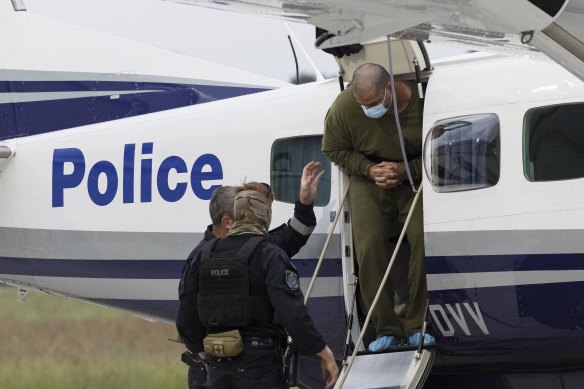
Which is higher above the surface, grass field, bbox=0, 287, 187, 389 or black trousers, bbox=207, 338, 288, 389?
black trousers, bbox=207, 338, 288, 389

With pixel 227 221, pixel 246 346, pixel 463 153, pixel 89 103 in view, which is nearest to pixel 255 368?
pixel 246 346

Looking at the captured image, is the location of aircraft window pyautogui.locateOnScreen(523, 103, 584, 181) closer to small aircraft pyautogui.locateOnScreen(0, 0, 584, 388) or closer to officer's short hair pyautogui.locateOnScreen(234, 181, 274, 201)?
small aircraft pyautogui.locateOnScreen(0, 0, 584, 388)

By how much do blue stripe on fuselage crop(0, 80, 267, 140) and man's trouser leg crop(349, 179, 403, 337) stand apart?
114 inches

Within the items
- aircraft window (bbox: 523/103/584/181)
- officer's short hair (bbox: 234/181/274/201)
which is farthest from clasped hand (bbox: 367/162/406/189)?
aircraft window (bbox: 523/103/584/181)

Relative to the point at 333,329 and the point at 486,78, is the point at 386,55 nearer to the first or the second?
the point at 486,78

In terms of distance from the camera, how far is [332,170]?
26.7ft

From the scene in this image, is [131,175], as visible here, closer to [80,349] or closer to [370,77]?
[370,77]

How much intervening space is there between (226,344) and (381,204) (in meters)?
1.41

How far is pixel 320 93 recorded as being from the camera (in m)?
8.44

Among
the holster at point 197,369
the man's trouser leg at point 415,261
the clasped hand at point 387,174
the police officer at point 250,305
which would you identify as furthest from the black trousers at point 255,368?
the clasped hand at point 387,174

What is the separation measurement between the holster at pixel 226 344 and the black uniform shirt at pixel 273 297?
0.25ft

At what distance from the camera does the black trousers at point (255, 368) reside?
6828 mm

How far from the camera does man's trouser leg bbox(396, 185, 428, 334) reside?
7.51m

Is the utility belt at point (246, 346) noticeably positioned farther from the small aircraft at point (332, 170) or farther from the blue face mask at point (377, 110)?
the blue face mask at point (377, 110)
